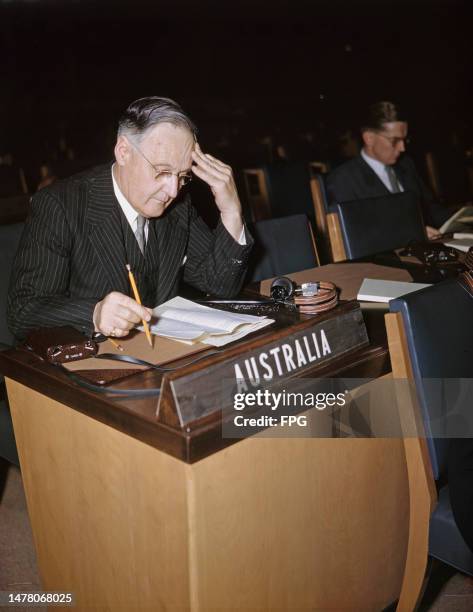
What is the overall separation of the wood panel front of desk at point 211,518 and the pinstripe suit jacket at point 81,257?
23 centimetres

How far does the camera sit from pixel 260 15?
7.33 m

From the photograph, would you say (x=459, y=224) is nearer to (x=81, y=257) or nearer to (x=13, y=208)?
(x=81, y=257)

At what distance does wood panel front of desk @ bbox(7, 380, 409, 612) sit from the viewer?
118 centimetres

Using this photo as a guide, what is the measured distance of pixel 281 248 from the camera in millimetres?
2387

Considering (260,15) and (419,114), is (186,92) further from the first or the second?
(419,114)

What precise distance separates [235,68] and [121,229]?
257 inches

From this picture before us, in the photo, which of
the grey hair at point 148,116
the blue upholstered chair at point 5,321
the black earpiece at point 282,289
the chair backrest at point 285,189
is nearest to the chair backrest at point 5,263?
the blue upholstered chair at point 5,321

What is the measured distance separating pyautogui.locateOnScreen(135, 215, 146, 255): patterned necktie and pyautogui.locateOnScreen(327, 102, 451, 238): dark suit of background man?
5.61 ft

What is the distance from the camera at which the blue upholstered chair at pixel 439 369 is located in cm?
138

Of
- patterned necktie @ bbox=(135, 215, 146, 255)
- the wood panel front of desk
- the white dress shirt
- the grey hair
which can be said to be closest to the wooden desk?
the wood panel front of desk

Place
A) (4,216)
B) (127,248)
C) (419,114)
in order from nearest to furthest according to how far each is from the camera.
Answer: (127,248), (4,216), (419,114)

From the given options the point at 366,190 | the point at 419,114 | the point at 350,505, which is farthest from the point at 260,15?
the point at 350,505

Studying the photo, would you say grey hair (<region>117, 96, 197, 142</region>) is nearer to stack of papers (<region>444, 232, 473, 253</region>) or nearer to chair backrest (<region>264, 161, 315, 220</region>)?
stack of papers (<region>444, 232, 473, 253</region>)

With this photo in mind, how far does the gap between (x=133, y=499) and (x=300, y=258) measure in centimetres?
137
